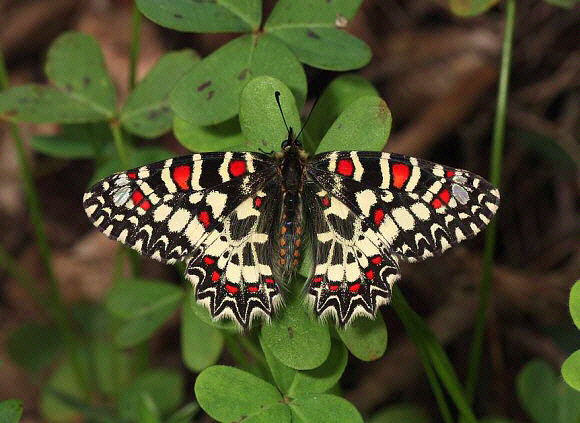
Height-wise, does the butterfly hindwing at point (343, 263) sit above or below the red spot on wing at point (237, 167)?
below

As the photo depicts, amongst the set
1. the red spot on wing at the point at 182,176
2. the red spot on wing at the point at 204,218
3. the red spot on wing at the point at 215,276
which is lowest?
the red spot on wing at the point at 215,276

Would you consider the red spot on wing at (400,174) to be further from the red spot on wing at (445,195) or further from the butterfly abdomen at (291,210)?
the butterfly abdomen at (291,210)

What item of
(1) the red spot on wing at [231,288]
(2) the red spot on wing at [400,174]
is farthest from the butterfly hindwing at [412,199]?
(1) the red spot on wing at [231,288]

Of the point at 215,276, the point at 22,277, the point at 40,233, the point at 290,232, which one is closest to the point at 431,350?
the point at 290,232

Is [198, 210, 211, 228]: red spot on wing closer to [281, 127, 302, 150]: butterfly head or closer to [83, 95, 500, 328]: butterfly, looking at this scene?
[83, 95, 500, 328]: butterfly

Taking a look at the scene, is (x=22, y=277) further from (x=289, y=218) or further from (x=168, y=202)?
(x=289, y=218)

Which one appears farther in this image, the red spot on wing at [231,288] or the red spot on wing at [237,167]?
the red spot on wing at [237,167]

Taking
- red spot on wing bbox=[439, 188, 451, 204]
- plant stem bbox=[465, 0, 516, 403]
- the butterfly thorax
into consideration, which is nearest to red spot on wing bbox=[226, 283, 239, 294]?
the butterfly thorax
